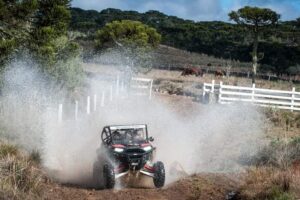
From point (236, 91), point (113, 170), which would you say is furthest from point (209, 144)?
point (236, 91)

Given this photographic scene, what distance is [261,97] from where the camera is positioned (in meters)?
34.4

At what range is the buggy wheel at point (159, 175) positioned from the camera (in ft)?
46.0

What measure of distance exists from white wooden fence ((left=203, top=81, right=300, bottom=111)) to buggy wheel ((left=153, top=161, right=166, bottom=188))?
19.6 m

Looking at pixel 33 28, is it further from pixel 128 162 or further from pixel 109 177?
pixel 109 177

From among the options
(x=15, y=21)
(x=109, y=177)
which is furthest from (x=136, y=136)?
(x=15, y=21)

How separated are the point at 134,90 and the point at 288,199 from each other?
91.9 feet

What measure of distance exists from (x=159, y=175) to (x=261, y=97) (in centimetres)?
2150

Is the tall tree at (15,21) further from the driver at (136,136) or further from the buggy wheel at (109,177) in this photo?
the buggy wheel at (109,177)

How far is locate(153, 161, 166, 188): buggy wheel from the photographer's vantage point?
1403 centimetres

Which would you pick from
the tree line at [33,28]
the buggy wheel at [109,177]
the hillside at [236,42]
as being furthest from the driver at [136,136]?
the hillside at [236,42]

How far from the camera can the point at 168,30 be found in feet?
422

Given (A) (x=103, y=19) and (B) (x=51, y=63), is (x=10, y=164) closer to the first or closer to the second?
(B) (x=51, y=63)

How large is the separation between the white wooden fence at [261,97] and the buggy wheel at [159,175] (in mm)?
19604

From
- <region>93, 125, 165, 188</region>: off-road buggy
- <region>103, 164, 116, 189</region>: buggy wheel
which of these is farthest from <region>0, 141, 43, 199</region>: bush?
<region>93, 125, 165, 188</region>: off-road buggy
